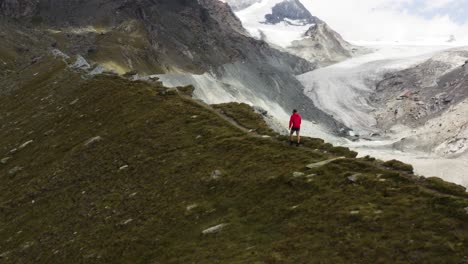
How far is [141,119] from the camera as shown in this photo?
144 ft

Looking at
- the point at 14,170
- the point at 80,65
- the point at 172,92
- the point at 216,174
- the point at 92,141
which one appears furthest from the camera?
the point at 80,65

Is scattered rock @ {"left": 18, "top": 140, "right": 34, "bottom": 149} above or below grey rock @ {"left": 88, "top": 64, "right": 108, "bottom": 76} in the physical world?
below

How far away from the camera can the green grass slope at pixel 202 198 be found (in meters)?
19.9

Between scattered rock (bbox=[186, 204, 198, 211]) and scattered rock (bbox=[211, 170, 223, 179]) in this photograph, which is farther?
scattered rock (bbox=[211, 170, 223, 179])

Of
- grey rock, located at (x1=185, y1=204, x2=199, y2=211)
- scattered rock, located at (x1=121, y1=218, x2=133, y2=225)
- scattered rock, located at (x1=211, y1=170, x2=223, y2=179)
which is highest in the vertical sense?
scattered rock, located at (x1=211, y1=170, x2=223, y2=179)

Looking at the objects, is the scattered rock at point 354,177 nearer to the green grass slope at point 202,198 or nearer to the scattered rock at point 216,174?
the green grass slope at point 202,198

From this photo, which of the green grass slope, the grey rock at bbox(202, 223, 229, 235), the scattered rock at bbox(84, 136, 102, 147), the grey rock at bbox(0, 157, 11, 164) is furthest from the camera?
the grey rock at bbox(0, 157, 11, 164)

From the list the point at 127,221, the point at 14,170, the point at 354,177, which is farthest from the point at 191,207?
the point at 14,170

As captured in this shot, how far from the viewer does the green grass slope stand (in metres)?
19.9

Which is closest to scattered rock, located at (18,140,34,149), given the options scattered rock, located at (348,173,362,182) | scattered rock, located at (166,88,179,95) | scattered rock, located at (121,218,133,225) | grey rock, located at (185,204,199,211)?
scattered rock, located at (166,88,179,95)

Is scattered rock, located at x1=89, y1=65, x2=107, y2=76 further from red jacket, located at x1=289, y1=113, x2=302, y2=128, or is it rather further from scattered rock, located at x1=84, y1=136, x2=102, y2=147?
red jacket, located at x1=289, y1=113, x2=302, y2=128

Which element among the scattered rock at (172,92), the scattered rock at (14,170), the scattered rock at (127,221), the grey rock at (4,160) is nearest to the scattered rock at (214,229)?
the scattered rock at (127,221)

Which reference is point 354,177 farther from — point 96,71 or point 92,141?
point 96,71

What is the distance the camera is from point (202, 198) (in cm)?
2777
